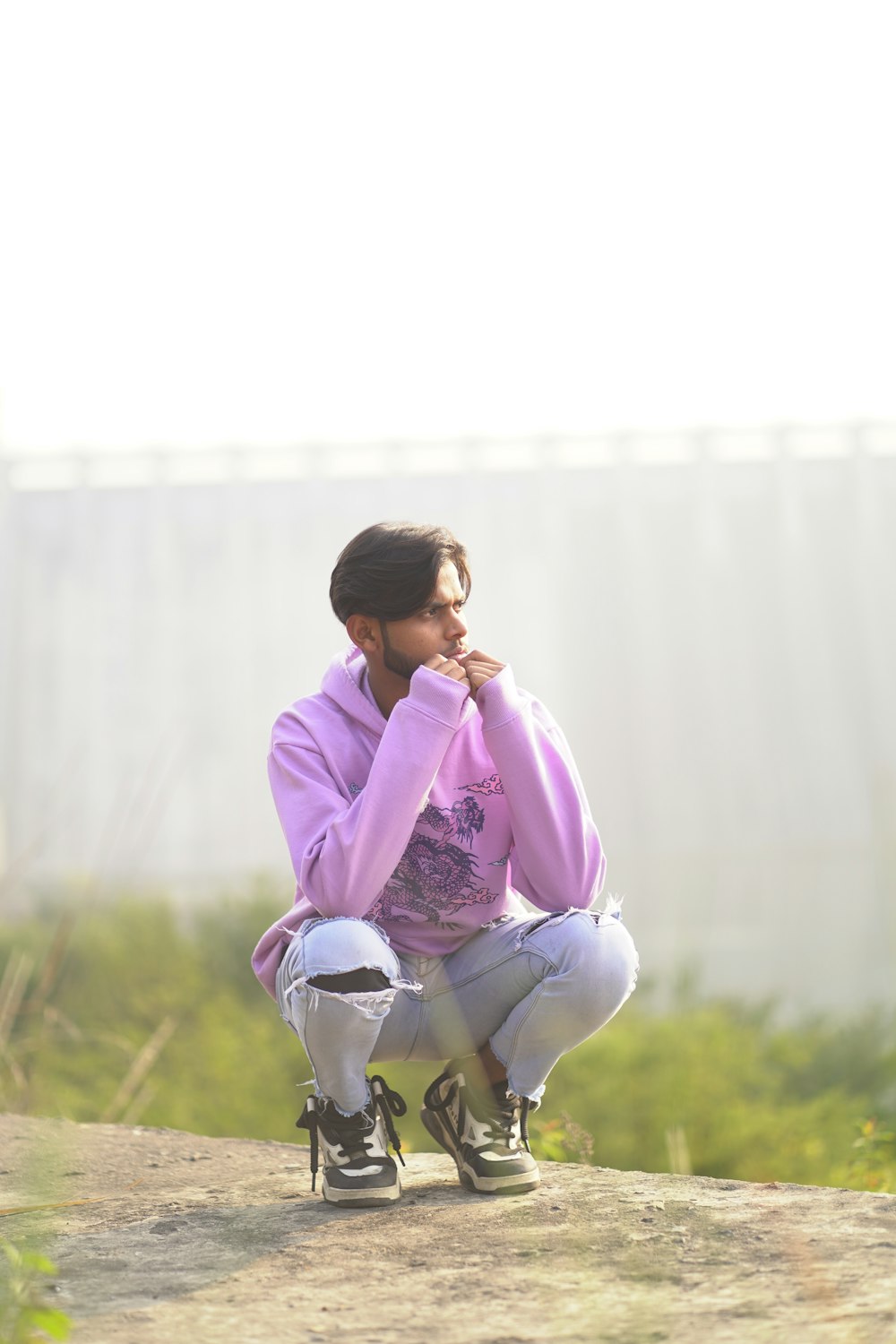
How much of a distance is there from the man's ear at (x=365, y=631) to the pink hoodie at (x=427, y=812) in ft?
0.20

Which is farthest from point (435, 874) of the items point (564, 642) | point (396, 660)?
point (564, 642)

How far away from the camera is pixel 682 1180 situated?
1.46 metres

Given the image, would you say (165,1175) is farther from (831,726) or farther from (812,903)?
(831,726)

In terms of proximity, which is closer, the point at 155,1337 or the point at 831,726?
the point at 155,1337

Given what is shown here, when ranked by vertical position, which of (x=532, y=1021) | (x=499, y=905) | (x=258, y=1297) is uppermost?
(x=499, y=905)

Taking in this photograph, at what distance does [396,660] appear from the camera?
144cm

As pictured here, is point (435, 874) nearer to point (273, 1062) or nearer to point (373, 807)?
point (373, 807)

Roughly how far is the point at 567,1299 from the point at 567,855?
491 millimetres

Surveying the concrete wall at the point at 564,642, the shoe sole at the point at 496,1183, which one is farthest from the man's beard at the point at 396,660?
the concrete wall at the point at 564,642

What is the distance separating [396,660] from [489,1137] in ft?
1.77

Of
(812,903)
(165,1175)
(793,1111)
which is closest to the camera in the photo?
(165,1175)

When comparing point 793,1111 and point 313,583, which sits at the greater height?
point 313,583

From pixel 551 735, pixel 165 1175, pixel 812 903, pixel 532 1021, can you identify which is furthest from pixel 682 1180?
pixel 812 903

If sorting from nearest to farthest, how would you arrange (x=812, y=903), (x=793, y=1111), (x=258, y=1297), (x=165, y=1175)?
(x=258, y=1297) < (x=165, y=1175) < (x=793, y=1111) < (x=812, y=903)
